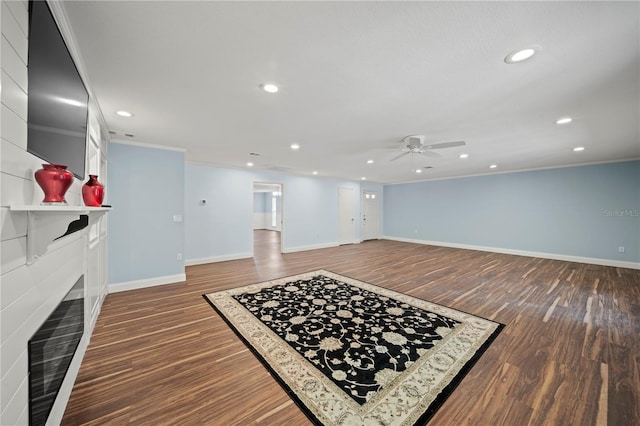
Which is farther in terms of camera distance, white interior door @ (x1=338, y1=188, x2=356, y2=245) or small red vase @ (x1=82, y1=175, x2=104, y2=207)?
white interior door @ (x1=338, y1=188, x2=356, y2=245)

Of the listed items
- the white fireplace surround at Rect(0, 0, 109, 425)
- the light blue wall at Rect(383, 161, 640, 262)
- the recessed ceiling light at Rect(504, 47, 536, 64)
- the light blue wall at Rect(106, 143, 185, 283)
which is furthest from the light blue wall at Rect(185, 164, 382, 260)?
the recessed ceiling light at Rect(504, 47, 536, 64)

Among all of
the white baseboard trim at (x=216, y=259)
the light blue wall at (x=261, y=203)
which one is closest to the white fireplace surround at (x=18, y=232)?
the white baseboard trim at (x=216, y=259)

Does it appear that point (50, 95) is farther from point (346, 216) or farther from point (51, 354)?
point (346, 216)

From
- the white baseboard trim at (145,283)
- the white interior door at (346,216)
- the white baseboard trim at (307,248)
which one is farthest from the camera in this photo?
the white interior door at (346,216)

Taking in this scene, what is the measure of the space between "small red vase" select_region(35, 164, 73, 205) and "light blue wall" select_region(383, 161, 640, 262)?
926 centimetres

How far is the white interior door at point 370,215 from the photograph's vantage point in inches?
391

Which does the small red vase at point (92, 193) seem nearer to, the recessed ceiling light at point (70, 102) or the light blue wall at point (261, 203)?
the recessed ceiling light at point (70, 102)

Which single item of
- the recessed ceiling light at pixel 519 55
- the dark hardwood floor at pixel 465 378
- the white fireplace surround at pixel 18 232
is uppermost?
the recessed ceiling light at pixel 519 55

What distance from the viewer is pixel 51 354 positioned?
139 cm

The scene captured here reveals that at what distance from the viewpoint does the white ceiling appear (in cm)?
142

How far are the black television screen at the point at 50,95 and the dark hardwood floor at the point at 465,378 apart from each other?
5.60 feet

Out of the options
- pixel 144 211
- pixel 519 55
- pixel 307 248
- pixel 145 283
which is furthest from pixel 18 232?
pixel 307 248

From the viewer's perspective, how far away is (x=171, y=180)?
4422 millimetres

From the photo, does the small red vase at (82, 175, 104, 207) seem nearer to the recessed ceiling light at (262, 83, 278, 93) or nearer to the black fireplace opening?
the black fireplace opening
